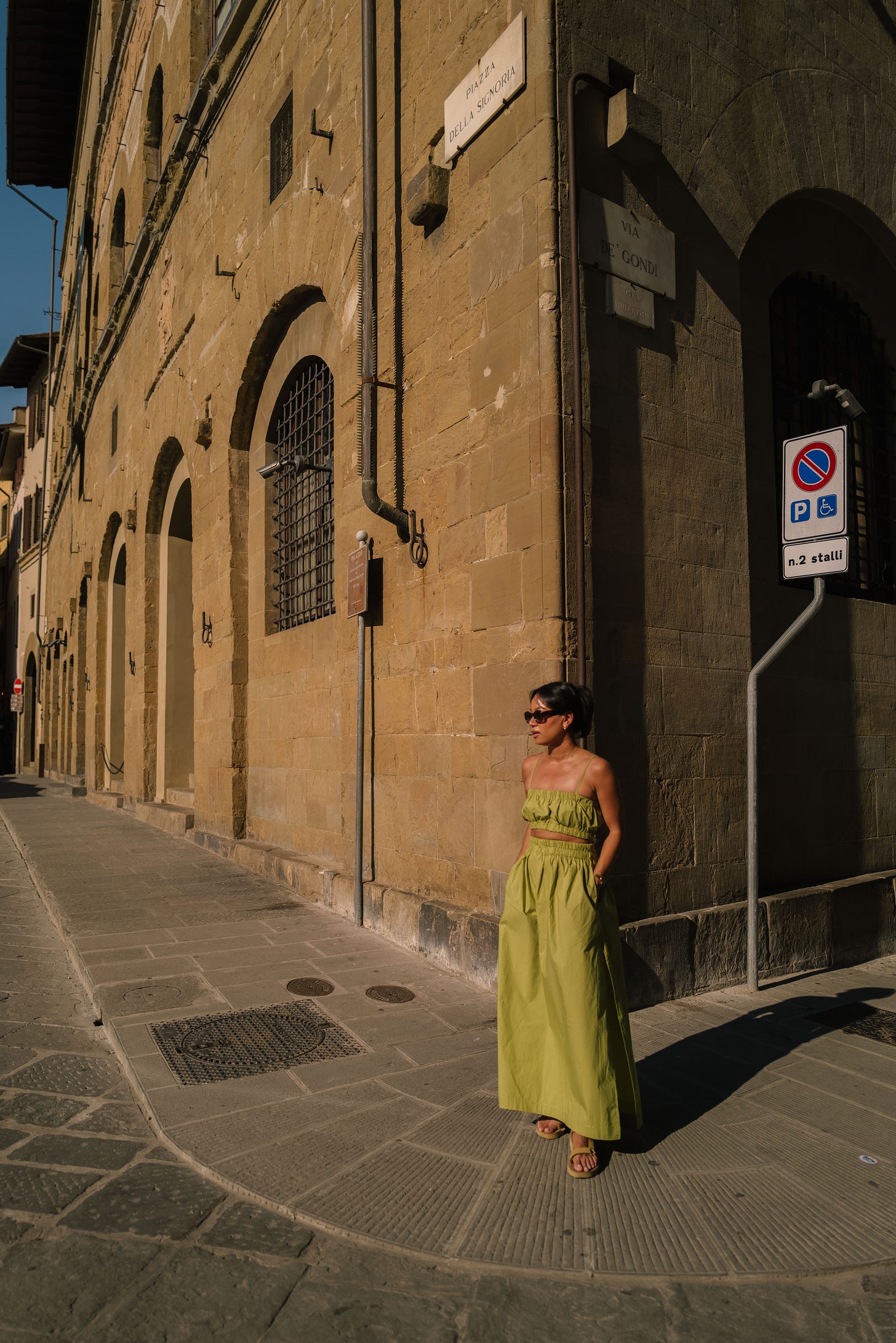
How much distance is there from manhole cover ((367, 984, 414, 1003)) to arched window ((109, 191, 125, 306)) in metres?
17.0

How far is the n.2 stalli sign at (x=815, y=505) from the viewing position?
4766 millimetres

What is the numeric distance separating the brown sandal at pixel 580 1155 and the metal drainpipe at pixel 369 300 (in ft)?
13.4

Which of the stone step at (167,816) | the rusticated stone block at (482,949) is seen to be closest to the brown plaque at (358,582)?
the rusticated stone block at (482,949)

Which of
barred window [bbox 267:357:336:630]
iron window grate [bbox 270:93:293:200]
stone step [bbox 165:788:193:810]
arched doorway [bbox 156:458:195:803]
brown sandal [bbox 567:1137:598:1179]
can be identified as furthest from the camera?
arched doorway [bbox 156:458:195:803]

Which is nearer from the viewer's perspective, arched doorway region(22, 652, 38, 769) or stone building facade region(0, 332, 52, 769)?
stone building facade region(0, 332, 52, 769)

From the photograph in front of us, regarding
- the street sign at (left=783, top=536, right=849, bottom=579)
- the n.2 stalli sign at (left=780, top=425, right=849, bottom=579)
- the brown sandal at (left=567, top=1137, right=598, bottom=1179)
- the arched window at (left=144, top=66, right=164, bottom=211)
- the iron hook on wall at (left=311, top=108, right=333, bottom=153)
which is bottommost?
the brown sandal at (left=567, top=1137, right=598, bottom=1179)

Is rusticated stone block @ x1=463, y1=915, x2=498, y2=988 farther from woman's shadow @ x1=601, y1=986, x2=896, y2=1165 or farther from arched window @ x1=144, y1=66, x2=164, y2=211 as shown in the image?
arched window @ x1=144, y1=66, x2=164, y2=211

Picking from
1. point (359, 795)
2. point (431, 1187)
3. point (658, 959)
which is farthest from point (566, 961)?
point (359, 795)

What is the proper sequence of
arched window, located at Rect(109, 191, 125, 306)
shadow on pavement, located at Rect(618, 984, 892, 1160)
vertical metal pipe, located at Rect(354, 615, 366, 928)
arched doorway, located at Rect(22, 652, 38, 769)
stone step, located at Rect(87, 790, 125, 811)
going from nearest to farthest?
shadow on pavement, located at Rect(618, 984, 892, 1160) → vertical metal pipe, located at Rect(354, 615, 366, 928) → stone step, located at Rect(87, 790, 125, 811) → arched window, located at Rect(109, 191, 125, 306) → arched doorway, located at Rect(22, 652, 38, 769)

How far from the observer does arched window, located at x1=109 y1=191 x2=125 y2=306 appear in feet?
60.4

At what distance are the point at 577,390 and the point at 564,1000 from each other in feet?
10.4

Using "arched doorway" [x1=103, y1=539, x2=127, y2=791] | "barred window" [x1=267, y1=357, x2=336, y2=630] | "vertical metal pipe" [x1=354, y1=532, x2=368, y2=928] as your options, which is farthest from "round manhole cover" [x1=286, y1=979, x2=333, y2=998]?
"arched doorway" [x1=103, y1=539, x2=127, y2=791]

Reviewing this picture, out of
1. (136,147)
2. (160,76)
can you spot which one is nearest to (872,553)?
(160,76)

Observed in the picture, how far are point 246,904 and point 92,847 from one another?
4.23 metres
